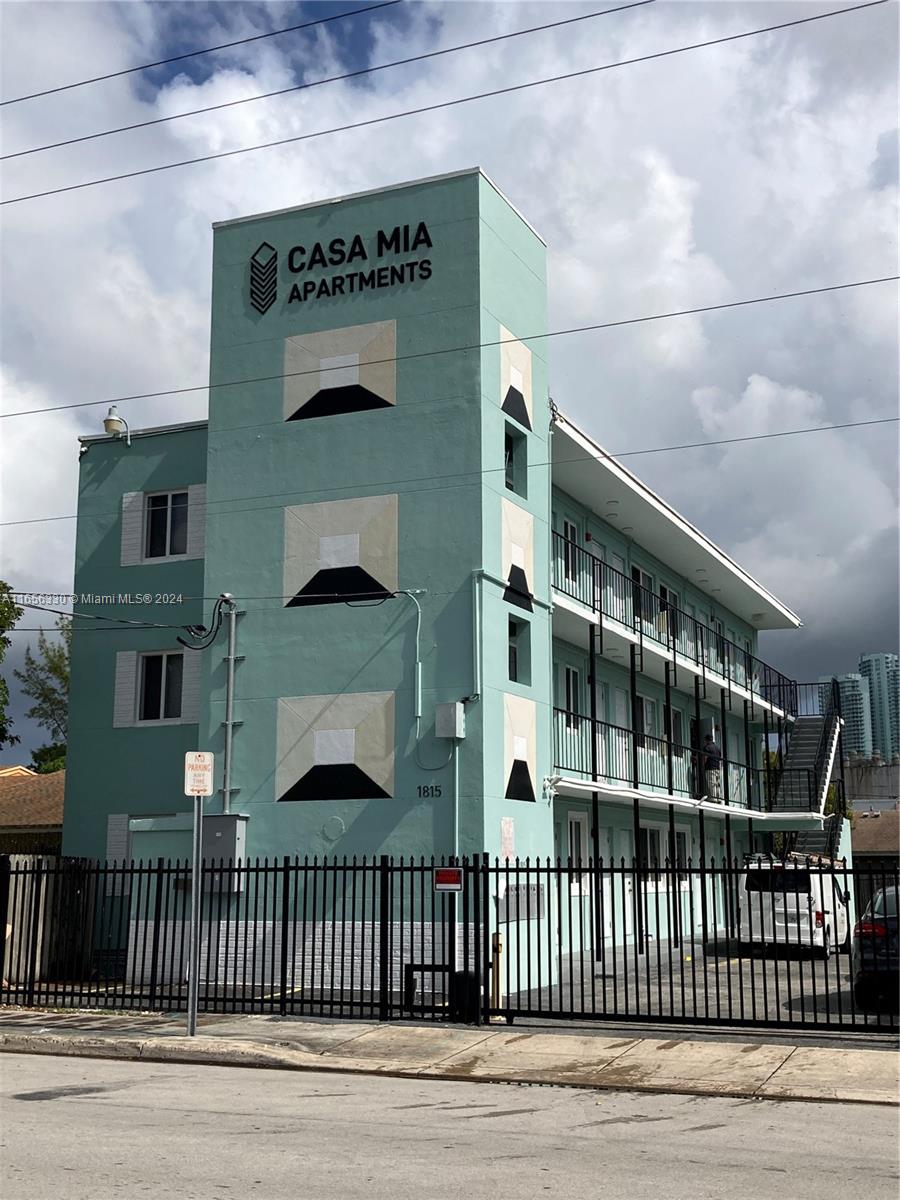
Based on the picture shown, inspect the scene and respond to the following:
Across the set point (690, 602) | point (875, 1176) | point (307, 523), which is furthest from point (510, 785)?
point (690, 602)

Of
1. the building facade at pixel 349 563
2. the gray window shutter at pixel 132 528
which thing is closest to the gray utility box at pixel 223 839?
the building facade at pixel 349 563

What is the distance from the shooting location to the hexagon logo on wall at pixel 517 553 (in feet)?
71.3

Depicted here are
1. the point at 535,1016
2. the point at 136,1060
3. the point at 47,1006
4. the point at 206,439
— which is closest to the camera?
the point at 136,1060

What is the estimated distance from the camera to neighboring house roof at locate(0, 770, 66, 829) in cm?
3384

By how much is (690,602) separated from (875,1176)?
97.8 ft

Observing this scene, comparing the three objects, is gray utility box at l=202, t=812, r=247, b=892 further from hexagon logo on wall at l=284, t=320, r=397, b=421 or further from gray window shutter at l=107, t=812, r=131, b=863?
hexagon logo on wall at l=284, t=320, r=397, b=421

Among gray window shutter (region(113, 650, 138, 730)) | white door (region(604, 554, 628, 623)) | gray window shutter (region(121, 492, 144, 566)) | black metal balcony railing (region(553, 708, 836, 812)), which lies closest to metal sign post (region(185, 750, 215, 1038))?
black metal balcony railing (region(553, 708, 836, 812))

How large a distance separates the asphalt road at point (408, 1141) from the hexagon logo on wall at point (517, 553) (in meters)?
10.4

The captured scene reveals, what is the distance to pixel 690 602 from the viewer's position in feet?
123

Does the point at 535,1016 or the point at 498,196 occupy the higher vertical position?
the point at 498,196

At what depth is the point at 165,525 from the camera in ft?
82.9

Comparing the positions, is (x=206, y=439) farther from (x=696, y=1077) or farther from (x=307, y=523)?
(x=696, y=1077)

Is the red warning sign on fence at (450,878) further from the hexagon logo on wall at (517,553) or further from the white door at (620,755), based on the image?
the white door at (620,755)

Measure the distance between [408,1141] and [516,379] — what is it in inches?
609
